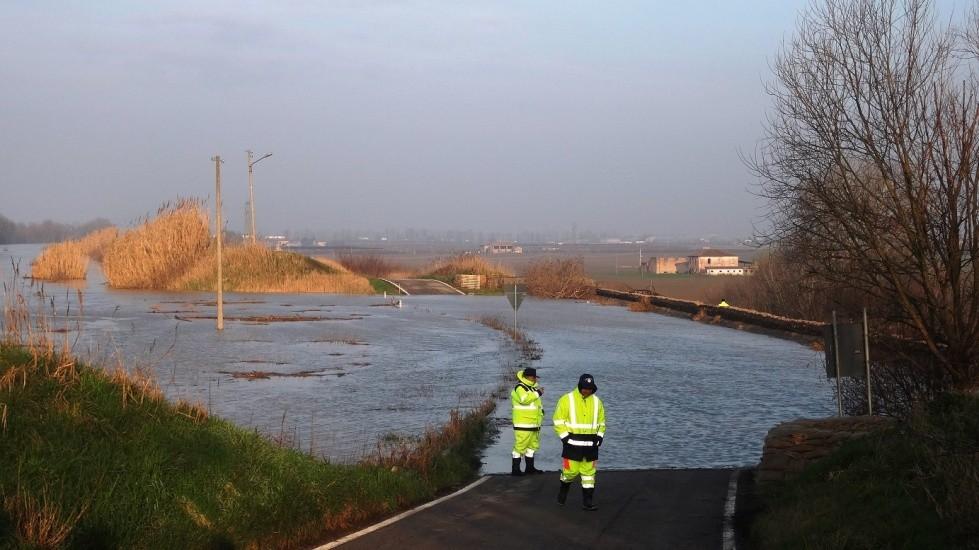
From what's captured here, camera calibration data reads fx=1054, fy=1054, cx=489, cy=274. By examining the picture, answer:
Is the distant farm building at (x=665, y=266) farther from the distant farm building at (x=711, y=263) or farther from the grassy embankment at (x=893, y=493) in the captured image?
the grassy embankment at (x=893, y=493)

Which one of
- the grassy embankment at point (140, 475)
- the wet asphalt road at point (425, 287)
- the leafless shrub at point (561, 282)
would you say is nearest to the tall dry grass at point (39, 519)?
the grassy embankment at point (140, 475)

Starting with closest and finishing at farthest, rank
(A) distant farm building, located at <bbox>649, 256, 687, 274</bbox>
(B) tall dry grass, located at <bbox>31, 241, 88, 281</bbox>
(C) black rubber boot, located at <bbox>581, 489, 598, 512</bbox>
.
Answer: (C) black rubber boot, located at <bbox>581, 489, 598, 512</bbox>
(B) tall dry grass, located at <bbox>31, 241, 88, 281</bbox>
(A) distant farm building, located at <bbox>649, 256, 687, 274</bbox>

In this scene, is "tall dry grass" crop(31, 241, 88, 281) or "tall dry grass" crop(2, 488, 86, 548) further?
"tall dry grass" crop(31, 241, 88, 281)

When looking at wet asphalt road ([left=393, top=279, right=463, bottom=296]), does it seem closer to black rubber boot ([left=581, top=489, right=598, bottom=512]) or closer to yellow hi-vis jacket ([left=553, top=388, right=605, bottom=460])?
yellow hi-vis jacket ([left=553, top=388, right=605, bottom=460])

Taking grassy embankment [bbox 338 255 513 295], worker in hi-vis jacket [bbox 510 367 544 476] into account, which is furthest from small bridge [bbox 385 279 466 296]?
worker in hi-vis jacket [bbox 510 367 544 476]

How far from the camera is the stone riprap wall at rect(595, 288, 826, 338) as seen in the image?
40875 millimetres

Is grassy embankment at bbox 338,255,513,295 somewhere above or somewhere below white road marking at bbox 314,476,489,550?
above

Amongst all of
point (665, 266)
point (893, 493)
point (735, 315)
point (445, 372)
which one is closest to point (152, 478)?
point (893, 493)

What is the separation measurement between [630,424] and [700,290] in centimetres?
6294

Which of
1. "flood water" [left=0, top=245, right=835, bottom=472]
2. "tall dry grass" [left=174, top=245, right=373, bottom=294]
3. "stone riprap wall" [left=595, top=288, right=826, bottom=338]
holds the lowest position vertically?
"flood water" [left=0, top=245, right=835, bottom=472]

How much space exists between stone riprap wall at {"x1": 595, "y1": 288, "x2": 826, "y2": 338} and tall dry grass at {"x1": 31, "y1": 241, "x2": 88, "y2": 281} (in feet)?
118

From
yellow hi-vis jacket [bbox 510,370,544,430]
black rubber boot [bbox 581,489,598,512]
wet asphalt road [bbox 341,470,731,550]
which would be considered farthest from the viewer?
yellow hi-vis jacket [bbox 510,370,544,430]

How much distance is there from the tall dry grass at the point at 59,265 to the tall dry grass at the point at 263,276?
238 inches

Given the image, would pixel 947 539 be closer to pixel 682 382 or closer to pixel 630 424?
pixel 630 424
